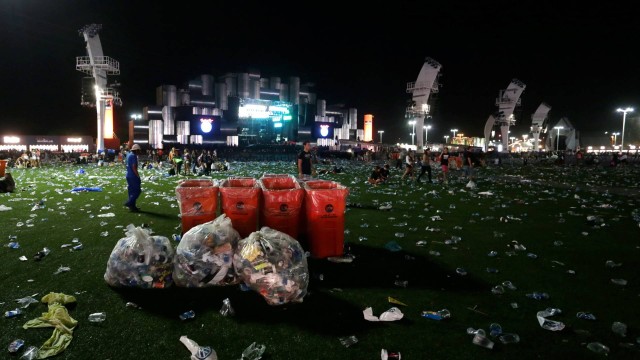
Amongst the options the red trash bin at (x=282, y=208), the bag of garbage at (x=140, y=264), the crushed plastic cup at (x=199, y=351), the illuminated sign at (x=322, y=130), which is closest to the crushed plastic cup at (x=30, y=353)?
the crushed plastic cup at (x=199, y=351)

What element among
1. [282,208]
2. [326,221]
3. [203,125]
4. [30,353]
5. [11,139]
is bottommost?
[30,353]

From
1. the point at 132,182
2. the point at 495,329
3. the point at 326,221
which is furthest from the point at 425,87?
the point at 495,329

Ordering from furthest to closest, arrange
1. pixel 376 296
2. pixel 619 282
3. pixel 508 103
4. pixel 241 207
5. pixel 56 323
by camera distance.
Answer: pixel 508 103 → pixel 241 207 → pixel 619 282 → pixel 376 296 → pixel 56 323

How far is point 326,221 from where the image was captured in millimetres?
5641

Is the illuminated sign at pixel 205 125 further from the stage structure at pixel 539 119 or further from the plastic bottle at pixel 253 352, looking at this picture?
the stage structure at pixel 539 119

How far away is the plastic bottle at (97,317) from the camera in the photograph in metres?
3.69

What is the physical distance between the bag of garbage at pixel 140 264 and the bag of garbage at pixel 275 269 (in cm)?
93

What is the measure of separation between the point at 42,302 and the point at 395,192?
11745mm

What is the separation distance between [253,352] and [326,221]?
2.69 meters

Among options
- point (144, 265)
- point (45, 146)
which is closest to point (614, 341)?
point (144, 265)

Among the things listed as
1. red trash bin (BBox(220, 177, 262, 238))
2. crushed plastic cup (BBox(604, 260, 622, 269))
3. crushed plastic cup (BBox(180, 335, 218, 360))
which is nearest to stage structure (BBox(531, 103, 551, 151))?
crushed plastic cup (BBox(604, 260, 622, 269))

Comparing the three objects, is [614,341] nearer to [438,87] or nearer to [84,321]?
[84,321]

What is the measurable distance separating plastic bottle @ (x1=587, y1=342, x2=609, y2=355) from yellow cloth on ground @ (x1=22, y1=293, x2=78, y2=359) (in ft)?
14.0

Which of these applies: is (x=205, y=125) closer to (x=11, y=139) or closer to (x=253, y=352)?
(x=11, y=139)
